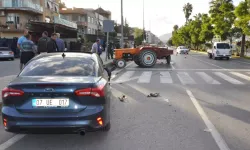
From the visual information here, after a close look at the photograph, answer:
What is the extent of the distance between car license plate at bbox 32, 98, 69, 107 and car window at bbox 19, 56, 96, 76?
71 cm

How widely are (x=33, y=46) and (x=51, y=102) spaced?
6.51m

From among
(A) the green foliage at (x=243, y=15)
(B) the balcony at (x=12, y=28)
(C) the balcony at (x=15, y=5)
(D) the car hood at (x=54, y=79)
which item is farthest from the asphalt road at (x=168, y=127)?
(C) the balcony at (x=15, y=5)

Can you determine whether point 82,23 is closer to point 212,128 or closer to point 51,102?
point 212,128

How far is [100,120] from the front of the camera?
4.66 m

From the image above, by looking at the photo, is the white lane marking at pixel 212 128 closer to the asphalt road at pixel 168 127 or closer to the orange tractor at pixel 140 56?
the asphalt road at pixel 168 127

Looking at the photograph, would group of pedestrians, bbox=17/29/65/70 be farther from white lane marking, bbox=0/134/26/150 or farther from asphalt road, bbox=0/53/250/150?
white lane marking, bbox=0/134/26/150

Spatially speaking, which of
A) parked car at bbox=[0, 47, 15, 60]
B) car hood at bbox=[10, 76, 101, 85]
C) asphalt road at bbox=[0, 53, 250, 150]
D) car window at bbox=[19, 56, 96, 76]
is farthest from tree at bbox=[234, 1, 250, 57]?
car hood at bbox=[10, 76, 101, 85]

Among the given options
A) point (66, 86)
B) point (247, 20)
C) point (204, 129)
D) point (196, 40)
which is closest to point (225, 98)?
point (204, 129)

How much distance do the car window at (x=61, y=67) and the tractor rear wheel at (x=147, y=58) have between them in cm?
1443

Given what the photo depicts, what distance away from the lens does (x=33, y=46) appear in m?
10.6

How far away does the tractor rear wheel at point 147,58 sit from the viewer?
789 inches

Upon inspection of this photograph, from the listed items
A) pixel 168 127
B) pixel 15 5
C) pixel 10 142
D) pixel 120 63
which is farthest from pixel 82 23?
pixel 10 142

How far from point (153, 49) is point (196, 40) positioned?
51.7 meters

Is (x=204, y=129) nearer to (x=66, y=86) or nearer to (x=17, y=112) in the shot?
(x=66, y=86)
